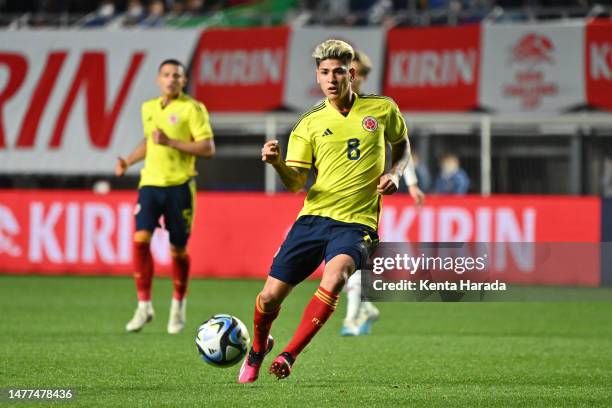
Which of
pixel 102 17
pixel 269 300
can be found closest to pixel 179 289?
pixel 269 300

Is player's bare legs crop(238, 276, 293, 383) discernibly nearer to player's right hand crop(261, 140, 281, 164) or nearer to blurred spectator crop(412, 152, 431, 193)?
player's right hand crop(261, 140, 281, 164)

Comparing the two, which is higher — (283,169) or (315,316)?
(283,169)

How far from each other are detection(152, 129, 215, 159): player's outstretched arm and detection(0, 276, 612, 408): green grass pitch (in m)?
1.58

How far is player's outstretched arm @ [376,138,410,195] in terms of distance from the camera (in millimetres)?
7453

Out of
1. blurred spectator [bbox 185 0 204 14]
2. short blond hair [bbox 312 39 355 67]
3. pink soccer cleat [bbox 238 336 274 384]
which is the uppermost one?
blurred spectator [bbox 185 0 204 14]

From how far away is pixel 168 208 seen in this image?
11.4 m

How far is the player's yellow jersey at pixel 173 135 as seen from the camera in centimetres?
1139

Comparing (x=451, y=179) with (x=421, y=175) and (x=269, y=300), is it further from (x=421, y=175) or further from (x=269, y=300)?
(x=269, y=300)

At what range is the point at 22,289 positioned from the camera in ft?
54.3

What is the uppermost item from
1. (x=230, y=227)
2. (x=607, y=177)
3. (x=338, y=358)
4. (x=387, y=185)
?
(x=387, y=185)

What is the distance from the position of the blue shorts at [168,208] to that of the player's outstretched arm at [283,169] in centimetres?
384

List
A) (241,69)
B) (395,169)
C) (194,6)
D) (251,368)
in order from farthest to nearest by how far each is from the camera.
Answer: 1. (194,6)
2. (241,69)
3. (251,368)
4. (395,169)

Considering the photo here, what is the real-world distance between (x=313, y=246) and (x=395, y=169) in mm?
677

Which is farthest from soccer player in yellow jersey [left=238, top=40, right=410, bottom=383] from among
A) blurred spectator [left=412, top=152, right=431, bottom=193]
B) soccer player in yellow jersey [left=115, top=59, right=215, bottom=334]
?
blurred spectator [left=412, top=152, right=431, bottom=193]
